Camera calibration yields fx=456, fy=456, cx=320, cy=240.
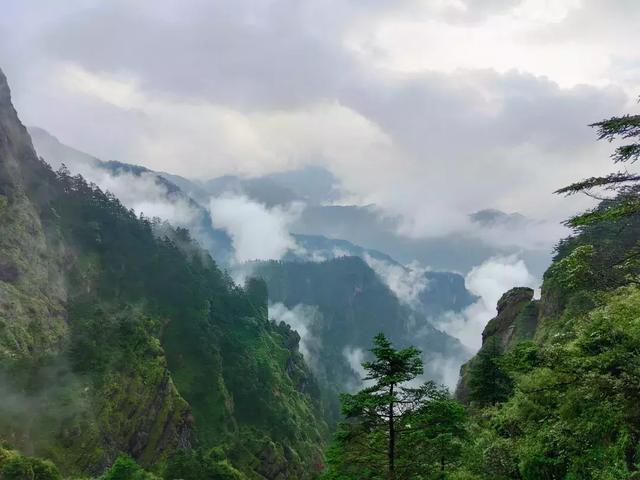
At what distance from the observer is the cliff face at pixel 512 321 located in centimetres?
9238

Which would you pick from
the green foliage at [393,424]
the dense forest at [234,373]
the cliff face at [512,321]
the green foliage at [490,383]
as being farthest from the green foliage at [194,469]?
the green foliage at [393,424]

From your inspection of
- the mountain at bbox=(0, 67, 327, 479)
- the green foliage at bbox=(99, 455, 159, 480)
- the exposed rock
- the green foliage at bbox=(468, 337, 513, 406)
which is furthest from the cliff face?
the green foliage at bbox=(99, 455, 159, 480)

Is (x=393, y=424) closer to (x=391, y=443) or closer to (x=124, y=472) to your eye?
(x=391, y=443)

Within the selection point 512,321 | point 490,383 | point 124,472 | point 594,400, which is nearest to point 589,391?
point 594,400

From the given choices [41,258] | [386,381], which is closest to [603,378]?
[386,381]

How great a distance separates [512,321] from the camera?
103m

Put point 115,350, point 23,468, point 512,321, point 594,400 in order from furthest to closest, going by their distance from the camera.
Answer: point 115,350 < point 512,321 < point 23,468 < point 594,400

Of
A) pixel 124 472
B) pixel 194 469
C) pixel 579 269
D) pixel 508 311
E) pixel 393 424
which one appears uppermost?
pixel 508 311

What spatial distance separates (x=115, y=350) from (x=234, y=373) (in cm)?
6156

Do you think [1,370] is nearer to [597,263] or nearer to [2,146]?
[2,146]

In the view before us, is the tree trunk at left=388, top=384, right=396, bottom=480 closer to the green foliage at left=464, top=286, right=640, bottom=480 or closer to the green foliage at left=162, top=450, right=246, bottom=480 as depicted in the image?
the green foliage at left=464, top=286, right=640, bottom=480

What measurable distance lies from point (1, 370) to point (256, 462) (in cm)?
6675

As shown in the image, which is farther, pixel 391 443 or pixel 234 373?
pixel 234 373

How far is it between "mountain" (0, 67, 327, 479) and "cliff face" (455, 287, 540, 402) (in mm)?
56328
